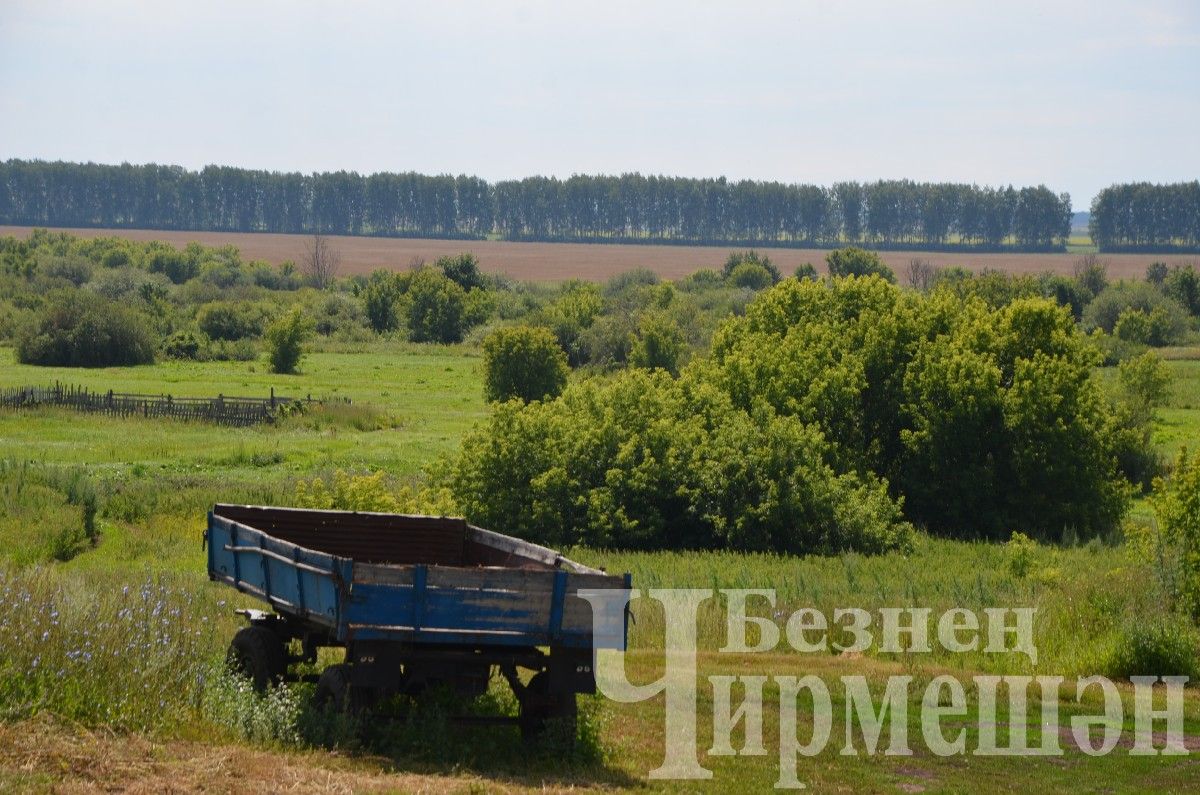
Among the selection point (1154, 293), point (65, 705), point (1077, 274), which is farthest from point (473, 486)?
point (1077, 274)

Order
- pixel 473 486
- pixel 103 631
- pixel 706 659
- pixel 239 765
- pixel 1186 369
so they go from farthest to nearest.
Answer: pixel 1186 369 → pixel 473 486 → pixel 706 659 → pixel 103 631 → pixel 239 765

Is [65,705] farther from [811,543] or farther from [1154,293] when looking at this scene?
[1154,293]

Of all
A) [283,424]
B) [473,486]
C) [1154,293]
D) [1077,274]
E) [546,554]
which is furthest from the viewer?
[1077,274]

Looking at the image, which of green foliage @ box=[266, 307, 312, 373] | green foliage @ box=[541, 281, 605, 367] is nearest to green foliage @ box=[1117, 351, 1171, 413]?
green foliage @ box=[541, 281, 605, 367]

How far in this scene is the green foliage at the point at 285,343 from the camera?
80.9 metres

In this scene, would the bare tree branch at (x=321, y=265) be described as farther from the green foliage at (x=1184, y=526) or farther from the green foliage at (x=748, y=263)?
the green foliage at (x=1184, y=526)

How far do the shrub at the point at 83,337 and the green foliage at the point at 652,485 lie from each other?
53468 mm

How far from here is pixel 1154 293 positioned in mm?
114000

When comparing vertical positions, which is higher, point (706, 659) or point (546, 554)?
point (546, 554)

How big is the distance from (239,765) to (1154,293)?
11493 centimetres

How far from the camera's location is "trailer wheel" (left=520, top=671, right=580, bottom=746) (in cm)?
1203

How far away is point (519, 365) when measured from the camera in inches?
2660

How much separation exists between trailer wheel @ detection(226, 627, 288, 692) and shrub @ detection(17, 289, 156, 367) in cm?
7594

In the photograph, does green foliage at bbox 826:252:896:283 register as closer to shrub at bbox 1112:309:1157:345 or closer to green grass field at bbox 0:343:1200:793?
shrub at bbox 1112:309:1157:345
